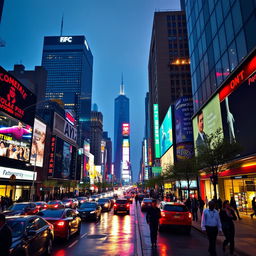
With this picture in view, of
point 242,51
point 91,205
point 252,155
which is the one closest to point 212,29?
point 242,51

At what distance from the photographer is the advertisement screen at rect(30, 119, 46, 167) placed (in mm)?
51225

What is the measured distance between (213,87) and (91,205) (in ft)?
61.2

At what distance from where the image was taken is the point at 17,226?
709 cm

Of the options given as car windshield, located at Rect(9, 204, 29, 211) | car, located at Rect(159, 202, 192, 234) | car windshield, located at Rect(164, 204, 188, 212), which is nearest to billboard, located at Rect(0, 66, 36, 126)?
car windshield, located at Rect(9, 204, 29, 211)

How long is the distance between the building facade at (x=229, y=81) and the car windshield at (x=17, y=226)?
52.8 ft

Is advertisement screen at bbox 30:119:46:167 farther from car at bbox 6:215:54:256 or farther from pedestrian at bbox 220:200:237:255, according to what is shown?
pedestrian at bbox 220:200:237:255

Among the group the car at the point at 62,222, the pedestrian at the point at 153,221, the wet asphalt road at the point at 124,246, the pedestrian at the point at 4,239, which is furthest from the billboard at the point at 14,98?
the pedestrian at the point at 4,239

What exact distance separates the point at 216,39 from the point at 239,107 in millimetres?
9973

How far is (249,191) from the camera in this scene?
78.2ft

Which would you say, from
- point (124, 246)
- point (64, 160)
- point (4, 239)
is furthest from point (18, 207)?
point (64, 160)

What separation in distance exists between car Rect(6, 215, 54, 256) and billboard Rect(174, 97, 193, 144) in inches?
2104

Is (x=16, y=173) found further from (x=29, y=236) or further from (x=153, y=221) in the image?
(x=29, y=236)

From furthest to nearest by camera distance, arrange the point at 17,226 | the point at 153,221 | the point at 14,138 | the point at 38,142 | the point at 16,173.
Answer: the point at 38,142
the point at 16,173
the point at 14,138
the point at 153,221
the point at 17,226

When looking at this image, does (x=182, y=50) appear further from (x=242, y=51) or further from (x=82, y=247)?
(x=82, y=247)
